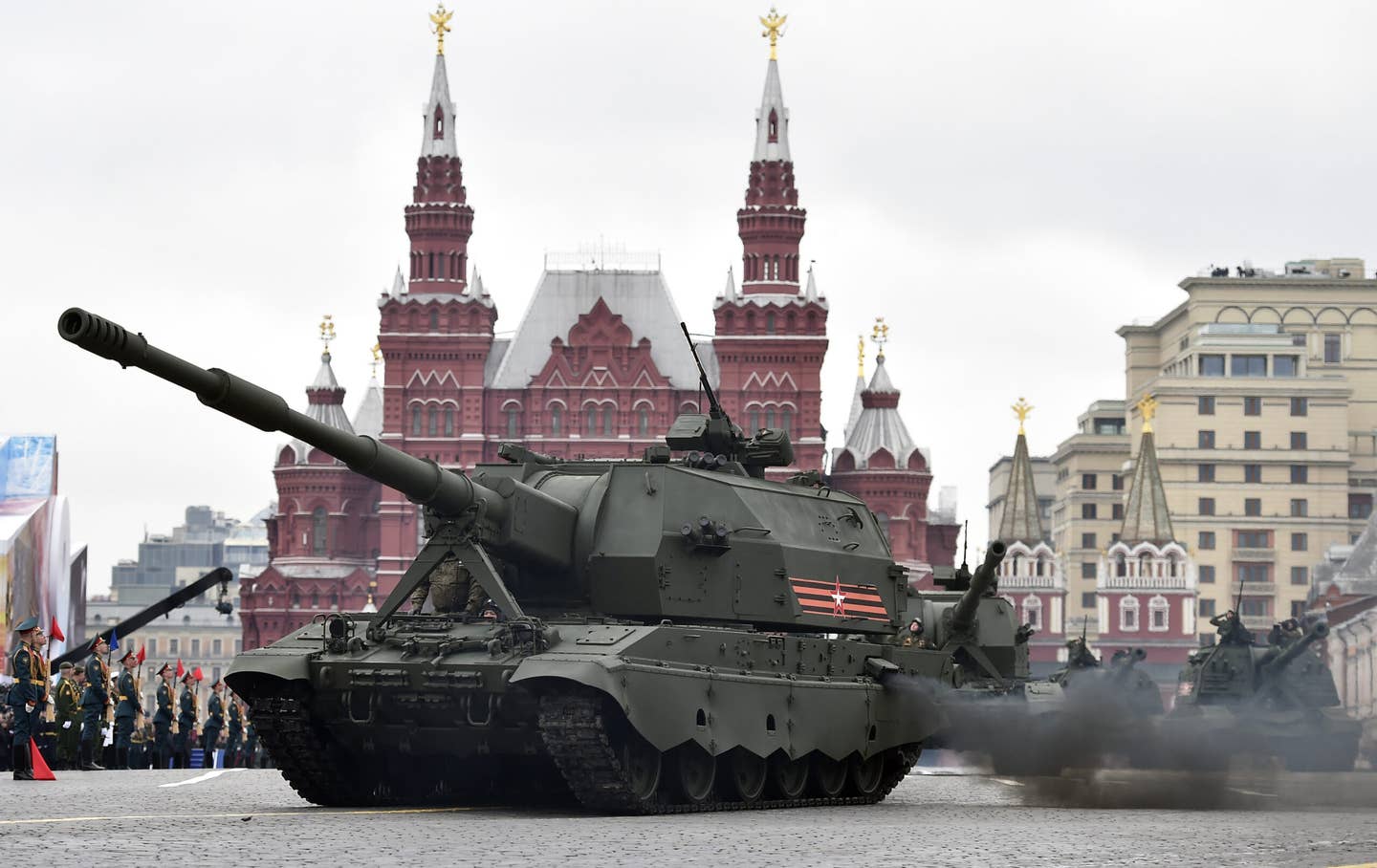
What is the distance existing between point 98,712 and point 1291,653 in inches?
658

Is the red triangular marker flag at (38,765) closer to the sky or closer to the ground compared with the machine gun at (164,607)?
closer to the ground

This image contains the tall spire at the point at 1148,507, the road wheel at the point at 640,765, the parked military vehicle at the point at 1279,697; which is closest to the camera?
the road wheel at the point at 640,765

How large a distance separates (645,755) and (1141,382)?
139797 mm

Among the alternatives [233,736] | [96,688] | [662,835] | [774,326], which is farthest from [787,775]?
[774,326]

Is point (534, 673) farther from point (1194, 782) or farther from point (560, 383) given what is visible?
point (560, 383)

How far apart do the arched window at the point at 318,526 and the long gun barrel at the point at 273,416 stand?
87.8 m

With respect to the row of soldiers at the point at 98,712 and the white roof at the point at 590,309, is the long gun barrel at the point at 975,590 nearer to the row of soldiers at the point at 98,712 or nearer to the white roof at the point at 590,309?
the row of soldiers at the point at 98,712

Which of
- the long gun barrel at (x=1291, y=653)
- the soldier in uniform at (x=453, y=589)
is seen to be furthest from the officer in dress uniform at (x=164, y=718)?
the long gun barrel at (x=1291, y=653)

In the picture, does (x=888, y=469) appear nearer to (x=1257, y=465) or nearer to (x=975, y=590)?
(x=1257, y=465)

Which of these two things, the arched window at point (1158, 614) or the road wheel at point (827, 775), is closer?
the road wheel at point (827, 775)

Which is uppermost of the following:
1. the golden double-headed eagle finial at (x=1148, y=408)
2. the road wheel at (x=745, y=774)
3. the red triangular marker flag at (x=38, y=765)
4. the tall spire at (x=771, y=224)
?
the tall spire at (x=771, y=224)

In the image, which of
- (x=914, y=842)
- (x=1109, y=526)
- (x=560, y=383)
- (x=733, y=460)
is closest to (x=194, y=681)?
(x=733, y=460)

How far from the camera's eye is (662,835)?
14969mm

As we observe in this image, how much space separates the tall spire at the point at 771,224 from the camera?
3868 inches
